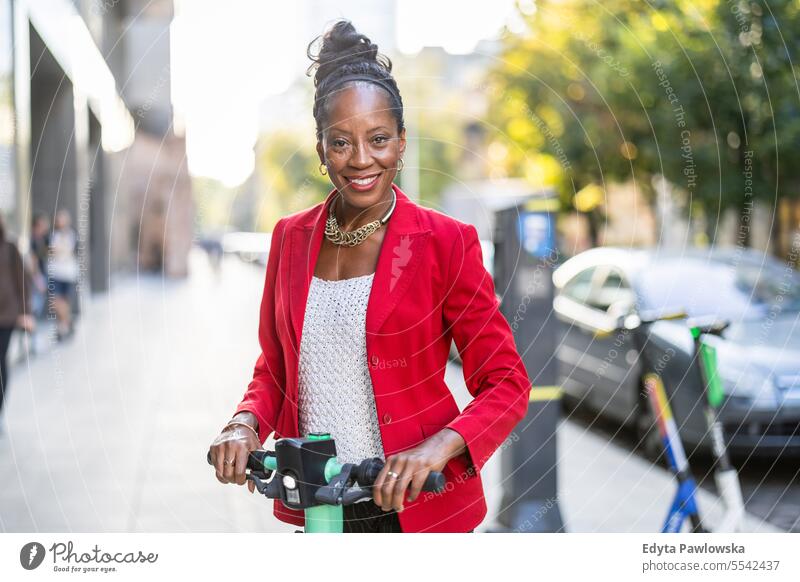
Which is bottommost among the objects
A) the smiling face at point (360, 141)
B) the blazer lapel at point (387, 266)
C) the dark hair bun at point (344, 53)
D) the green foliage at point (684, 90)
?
the blazer lapel at point (387, 266)

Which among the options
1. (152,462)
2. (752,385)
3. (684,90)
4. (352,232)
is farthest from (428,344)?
(684,90)

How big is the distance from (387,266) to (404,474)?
53 cm

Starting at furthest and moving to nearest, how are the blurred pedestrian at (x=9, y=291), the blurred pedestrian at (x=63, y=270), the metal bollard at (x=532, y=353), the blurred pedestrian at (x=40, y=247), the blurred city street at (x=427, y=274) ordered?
the blurred pedestrian at (x=40, y=247)
the blurred pedestrian at (x=63, y=270)
the blurred pedestrian at (x=9, y=291)
the metal bollard at (x=532, y=353)
the blurred city street at (x=427, y=274)

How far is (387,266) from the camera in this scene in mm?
2314

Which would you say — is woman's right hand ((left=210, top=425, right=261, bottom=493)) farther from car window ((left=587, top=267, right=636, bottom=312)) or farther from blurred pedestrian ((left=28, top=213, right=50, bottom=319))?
blurred pedestrian ((left=28, top=213, right=50, bottom=319))

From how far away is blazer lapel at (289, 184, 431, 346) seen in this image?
229 cm

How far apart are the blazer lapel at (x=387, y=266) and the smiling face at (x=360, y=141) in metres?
0.11

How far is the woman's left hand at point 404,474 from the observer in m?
2.00

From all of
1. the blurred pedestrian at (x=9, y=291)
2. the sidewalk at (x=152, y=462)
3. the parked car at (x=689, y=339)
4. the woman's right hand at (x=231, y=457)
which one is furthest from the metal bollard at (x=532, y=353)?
the blurred pedestrian at (x=9, y=291)

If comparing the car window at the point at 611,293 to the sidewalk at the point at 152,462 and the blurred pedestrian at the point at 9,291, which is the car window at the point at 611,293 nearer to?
the sidewalk at the point at 152,462

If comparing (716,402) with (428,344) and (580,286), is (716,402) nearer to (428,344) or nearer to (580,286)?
(428,344)

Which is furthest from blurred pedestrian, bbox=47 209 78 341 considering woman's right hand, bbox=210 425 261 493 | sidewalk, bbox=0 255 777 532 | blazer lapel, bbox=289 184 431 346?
woman's right hand, bbox=210 425 261 493

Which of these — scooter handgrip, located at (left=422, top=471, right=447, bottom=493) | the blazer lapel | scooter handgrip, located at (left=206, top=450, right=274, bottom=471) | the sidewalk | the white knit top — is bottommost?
the sidewalk
